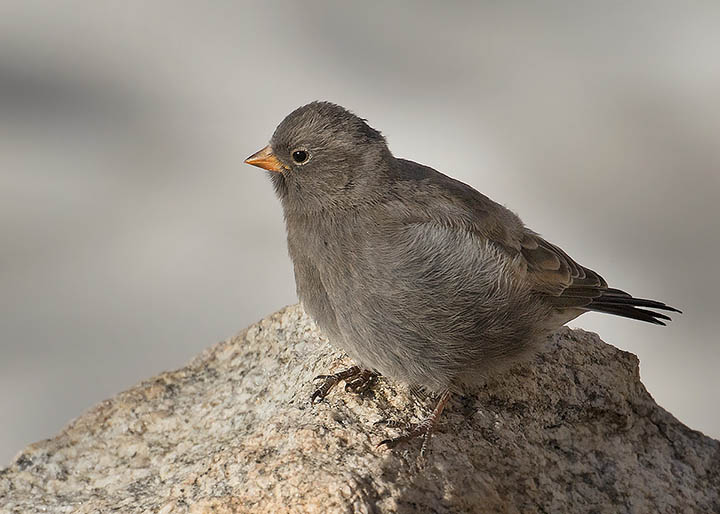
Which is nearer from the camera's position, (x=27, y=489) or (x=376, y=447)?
(x=376, y=447)

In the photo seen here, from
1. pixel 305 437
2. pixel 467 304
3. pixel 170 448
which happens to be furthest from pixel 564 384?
pixel 170 448

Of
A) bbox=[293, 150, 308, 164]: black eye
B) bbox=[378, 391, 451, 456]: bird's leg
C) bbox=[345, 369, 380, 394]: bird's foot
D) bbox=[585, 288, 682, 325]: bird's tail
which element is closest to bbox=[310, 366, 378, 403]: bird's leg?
bbox=[345, 369, 380, 394]: bird's foot

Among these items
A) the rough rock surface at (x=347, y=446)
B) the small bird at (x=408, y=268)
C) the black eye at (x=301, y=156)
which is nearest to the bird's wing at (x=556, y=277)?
the small bird at (x=408, y=268)

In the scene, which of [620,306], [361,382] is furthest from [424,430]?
[620,306]

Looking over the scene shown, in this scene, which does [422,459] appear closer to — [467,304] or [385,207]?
[467,304]

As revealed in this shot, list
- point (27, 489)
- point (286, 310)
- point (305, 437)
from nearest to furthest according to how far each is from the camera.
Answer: point (305, 437) < point (27, 489) < point (286, 310)

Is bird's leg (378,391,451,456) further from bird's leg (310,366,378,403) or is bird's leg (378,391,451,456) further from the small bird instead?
bird's leg (310,366,378,403)

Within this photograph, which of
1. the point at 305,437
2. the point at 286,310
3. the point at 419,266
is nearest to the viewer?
the point at 305,437

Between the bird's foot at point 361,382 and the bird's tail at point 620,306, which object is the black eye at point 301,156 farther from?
the bird's tail at point 620,306
